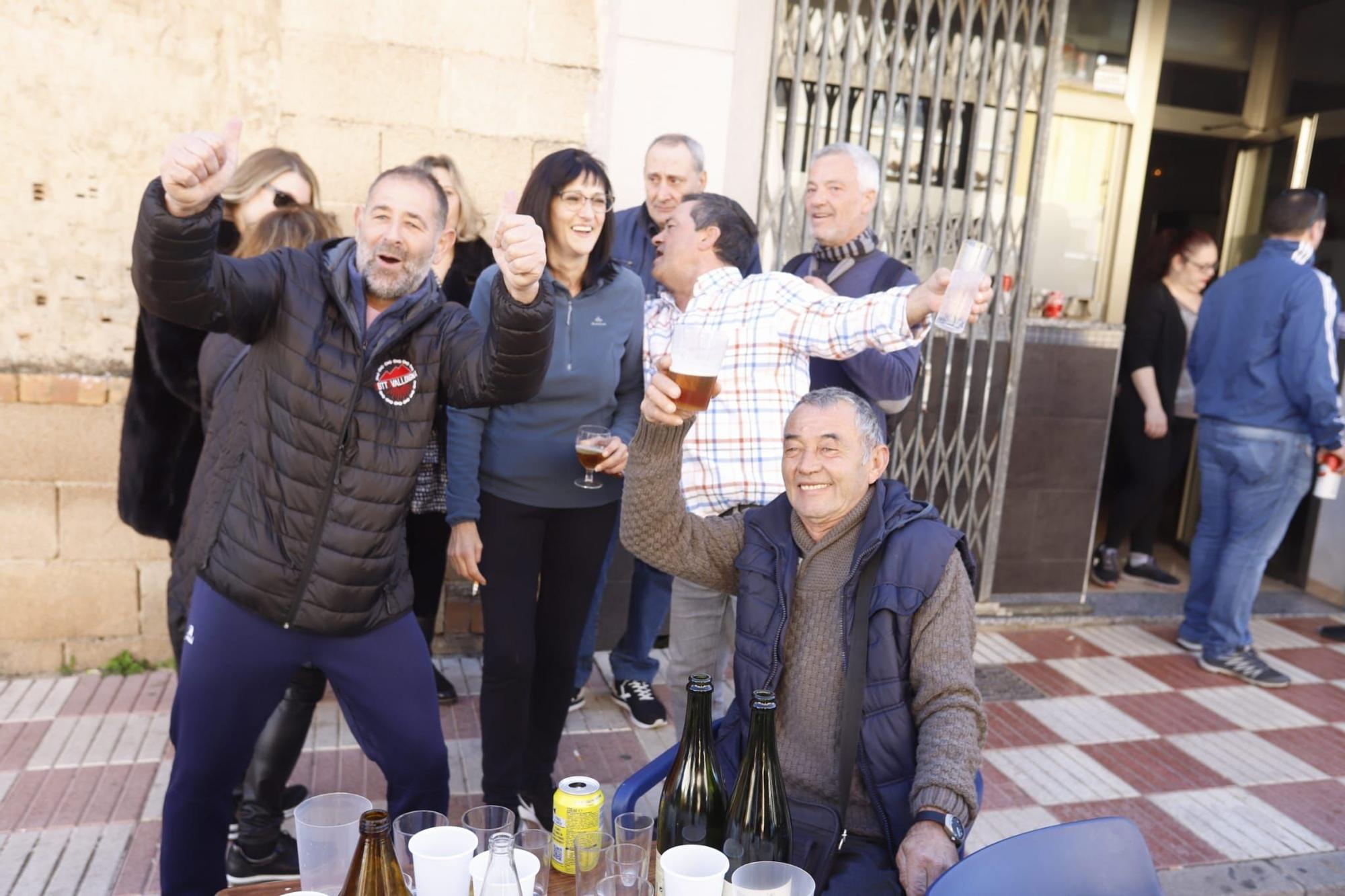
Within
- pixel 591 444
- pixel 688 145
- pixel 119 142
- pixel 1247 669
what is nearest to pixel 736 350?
pixel 591 444

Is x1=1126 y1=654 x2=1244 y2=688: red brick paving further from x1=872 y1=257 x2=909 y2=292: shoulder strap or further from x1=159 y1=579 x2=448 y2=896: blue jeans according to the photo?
x1=159 y1=579 x2=448 y2=896: blue jeans

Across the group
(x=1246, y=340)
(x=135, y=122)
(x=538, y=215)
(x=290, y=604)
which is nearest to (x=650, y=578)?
(x=538, y=215)

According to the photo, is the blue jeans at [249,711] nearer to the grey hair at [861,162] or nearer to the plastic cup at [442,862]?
the plastic cup at [442,862]

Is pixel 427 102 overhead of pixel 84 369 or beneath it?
overhead

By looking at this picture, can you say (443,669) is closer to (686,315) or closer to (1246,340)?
(686,315)

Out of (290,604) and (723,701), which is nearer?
(290,604)

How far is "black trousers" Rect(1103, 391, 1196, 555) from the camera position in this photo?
5.75 meters

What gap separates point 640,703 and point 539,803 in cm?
87

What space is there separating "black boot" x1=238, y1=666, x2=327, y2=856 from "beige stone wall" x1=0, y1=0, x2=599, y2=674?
5.16 feet

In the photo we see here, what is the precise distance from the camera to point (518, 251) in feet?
6.29

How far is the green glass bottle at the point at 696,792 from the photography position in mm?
1742

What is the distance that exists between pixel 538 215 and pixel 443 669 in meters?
2.12

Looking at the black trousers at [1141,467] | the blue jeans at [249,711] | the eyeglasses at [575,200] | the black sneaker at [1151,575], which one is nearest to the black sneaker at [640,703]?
the blue jeans at [249,711]

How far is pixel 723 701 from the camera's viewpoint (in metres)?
3.48
